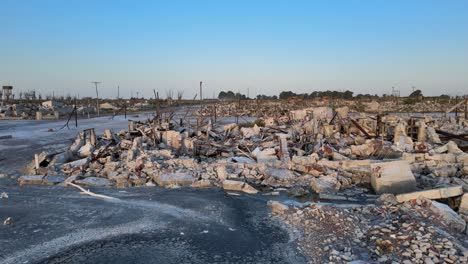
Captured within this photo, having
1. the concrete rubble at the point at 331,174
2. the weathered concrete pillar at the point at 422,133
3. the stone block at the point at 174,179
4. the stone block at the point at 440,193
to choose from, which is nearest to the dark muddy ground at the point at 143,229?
the concrete rubble at the point at 331,174

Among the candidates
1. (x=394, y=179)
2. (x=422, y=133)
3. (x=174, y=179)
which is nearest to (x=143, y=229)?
(x=174, y=179)

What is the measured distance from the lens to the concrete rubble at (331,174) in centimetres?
528

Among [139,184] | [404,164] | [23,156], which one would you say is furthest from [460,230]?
[23,156]

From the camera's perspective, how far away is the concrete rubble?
5276mm

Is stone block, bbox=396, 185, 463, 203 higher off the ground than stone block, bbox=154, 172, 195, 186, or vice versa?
stone block, bbox=396, 185, 463, 203

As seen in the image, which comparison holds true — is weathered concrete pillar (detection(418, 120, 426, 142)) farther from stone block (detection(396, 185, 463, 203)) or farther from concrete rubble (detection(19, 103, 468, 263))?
stone block (detection(396, 185, 463, 203))

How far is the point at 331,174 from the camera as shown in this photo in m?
9.60

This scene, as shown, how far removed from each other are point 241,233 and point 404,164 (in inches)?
181

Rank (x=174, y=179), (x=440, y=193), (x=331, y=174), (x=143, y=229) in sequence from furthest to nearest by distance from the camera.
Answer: (x=331, y=174) → (x=174, y=179) → (x=440, y=193) → (x=143, y=229)

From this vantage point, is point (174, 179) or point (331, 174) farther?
point (331, 174)

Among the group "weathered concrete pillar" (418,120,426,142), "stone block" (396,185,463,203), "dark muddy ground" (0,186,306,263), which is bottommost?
"dark muddy ground" (0,186,306,263)

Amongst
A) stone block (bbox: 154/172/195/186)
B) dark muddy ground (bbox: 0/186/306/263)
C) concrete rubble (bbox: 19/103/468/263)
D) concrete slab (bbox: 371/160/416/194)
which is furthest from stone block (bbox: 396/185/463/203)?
stone block (bbox: 154/172/195/186)

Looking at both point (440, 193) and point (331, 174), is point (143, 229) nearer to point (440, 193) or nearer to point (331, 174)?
point (331, 174)

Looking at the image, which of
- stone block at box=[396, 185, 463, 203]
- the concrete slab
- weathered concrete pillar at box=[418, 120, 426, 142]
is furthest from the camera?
weathered concrete pillar at box=[418, 120, 426, 142]
